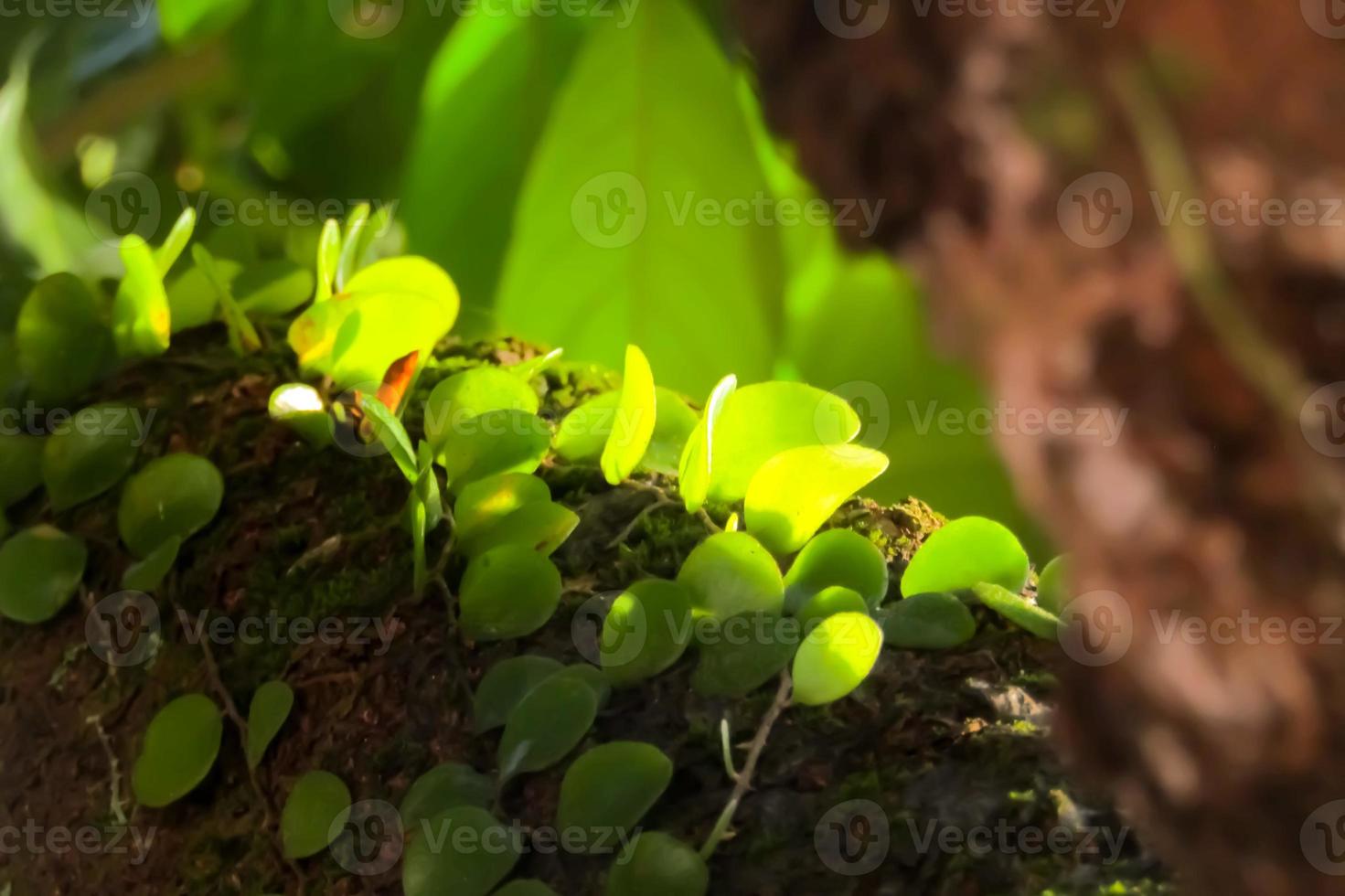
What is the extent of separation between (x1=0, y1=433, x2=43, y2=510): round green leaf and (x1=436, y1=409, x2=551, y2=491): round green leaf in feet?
1.03

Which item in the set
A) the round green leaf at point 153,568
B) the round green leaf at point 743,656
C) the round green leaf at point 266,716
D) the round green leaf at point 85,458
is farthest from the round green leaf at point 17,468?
the round green leaf at point 743,656

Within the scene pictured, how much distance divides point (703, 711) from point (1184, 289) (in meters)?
0.33

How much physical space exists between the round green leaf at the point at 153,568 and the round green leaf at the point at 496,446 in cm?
17

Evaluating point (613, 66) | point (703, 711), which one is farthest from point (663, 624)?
point (613, 66)

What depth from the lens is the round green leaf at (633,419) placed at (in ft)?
1.91

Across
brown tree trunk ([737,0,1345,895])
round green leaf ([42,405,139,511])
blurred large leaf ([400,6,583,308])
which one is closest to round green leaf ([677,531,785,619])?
brown tree trunk ([737,0,1345,895])

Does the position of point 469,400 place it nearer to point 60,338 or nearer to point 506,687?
→ point 506,687

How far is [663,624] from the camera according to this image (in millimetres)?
519

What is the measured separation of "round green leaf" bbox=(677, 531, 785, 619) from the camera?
54cm

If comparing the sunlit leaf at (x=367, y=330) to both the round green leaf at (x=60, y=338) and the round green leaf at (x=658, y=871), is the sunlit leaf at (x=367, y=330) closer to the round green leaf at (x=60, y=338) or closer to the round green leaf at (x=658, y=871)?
the round green leaf at (x=60, y=338)

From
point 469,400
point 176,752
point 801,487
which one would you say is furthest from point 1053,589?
point 176,752

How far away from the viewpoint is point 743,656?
20.3 inches

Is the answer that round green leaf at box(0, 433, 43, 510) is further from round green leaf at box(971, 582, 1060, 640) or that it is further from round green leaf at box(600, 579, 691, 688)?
round green leaf at box(971, 582, 1060, 640)

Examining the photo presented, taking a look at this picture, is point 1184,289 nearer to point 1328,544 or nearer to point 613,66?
point 1328,544
